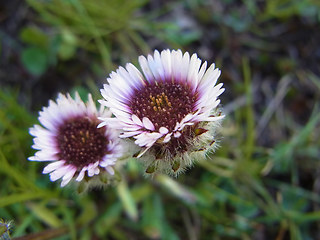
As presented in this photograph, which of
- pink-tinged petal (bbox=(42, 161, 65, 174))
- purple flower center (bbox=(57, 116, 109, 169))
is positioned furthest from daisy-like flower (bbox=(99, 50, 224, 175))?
pink-tinged petal (bbox=(42, 161, 65, 174))

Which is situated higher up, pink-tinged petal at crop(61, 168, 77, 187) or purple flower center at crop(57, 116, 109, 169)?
purple flower center at crop(57, 116, 109, 169)

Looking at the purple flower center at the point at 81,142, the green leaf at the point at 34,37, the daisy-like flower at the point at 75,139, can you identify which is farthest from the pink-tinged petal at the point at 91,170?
the green leaf at the point at 34,37

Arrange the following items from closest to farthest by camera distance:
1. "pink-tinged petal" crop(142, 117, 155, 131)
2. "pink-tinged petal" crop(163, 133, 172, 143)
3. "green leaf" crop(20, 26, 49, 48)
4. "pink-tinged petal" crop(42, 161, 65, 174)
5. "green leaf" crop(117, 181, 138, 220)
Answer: "pink-tinged petal" crop(163, 133, 172, 143) → "pink-tinged petal" crop(142, 117, 155, 131) → "pink-tinged petal" crop(42, 161, 65, 174) → "green leaf" crop(117, 181, 138, 220) → "green leaf" crop(20, 26, 49, 48)

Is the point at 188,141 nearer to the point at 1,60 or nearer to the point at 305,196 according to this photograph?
the point at 305,196

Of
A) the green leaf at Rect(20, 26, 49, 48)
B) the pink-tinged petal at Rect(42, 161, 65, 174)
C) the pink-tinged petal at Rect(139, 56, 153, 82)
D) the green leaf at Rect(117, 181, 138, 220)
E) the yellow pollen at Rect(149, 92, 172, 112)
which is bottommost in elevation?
the green leaf at Rect(117, 181, 138, 220)

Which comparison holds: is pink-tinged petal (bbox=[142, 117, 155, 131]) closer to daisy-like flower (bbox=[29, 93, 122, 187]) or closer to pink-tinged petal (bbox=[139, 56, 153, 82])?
daisy-like flower (bbox=[29, 93, 122, 187])

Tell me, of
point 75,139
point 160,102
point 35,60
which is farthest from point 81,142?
point 35,60

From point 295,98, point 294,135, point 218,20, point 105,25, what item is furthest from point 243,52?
point 105,25

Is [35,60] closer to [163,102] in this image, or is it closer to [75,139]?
[75,139]
